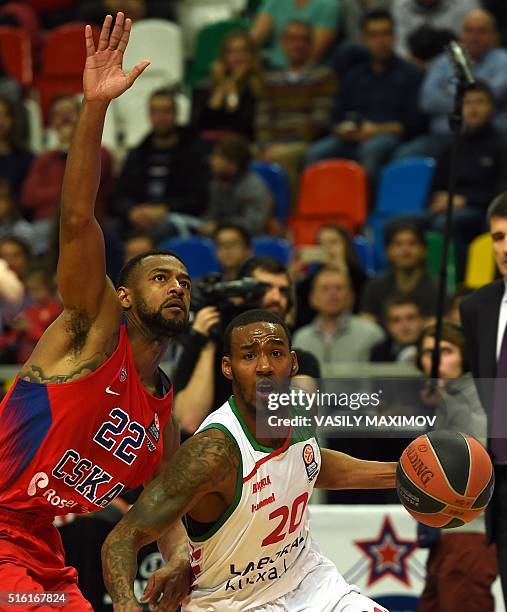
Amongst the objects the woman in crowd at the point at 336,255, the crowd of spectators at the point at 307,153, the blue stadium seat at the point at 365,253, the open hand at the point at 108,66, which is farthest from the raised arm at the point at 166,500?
the blue stadium seat at the point at 365,253

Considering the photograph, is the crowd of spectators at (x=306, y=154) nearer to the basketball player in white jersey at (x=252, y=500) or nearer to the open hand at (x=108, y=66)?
the basketball player in white jersey at (x=252, y=500)

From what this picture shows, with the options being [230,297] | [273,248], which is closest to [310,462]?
[230,297]

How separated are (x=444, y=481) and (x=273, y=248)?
5.66 meters

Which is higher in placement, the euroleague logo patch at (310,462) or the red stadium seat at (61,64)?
Answer: the euroleague logo patch at (310,462)

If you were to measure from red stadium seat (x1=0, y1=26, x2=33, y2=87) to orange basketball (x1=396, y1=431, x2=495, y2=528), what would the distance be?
34.0 feet

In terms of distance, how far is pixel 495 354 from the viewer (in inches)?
234

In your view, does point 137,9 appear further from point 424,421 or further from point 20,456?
point 20,456

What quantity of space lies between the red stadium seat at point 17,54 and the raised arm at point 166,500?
1031 centimetres

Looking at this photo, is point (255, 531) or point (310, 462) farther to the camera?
point (310, 462)

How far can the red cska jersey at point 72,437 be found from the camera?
4.80m

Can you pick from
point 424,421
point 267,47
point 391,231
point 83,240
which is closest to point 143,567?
point 424,421

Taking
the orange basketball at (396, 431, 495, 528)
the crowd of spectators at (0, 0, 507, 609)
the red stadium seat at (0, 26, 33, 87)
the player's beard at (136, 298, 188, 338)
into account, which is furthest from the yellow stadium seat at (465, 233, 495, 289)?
the red stadium seat at (0, 26, 33, 87)

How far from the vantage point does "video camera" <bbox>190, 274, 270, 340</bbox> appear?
6621mm

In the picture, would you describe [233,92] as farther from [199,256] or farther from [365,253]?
[199,256]
